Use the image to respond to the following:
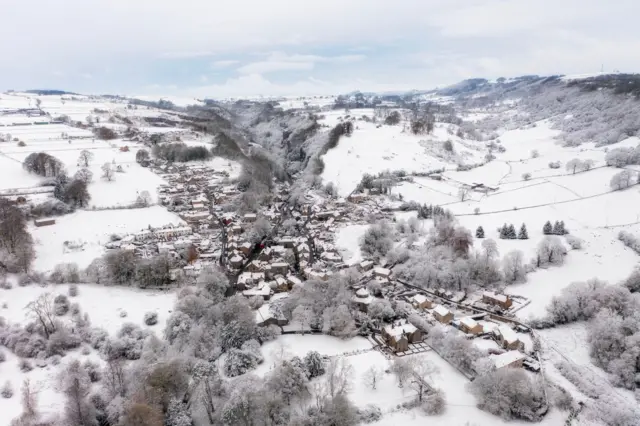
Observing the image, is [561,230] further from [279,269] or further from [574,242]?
[279,269]

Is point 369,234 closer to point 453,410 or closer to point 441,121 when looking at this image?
point 453,410

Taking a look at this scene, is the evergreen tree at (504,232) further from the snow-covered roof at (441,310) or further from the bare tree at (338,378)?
the bare tree at (338,378)

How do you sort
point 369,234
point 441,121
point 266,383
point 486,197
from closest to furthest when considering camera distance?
point 266,383
point 369,234
point 486,197
point 441,121

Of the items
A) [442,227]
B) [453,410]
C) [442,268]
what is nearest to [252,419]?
[453,410]

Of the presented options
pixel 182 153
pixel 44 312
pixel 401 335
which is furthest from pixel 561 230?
pixel 182 153

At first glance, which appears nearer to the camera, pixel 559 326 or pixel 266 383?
pixel 266 383

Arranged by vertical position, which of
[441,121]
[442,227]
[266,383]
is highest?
[441,121]

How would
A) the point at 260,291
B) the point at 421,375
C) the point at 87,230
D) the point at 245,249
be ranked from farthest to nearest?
the point at 87,230, the point at 245,249, the point at 260,291, the point at 421,375
